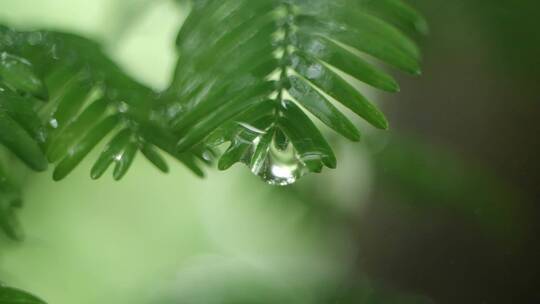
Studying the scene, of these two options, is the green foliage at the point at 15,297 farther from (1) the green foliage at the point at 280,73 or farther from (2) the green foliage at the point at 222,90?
(1) the green foliage at the point at 280,73

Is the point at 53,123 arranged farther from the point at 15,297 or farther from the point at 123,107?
the point at 15,297

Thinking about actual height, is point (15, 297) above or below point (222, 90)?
below

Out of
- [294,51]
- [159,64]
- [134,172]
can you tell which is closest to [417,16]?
[294,51]

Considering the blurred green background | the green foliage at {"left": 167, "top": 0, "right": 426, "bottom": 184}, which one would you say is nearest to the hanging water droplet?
the green foliage at {"left": 167, "top": 0, "right": 426, "bottom": 184}

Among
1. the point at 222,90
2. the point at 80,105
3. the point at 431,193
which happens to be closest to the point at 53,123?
the point at 80,105

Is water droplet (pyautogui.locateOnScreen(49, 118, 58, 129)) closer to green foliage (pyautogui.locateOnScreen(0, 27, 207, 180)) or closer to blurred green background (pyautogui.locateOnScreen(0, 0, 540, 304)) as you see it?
green foliage (pyautogui.locateOnScreen(0, 27, 207, 180))

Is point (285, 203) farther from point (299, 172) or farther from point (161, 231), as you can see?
point (161, 231)

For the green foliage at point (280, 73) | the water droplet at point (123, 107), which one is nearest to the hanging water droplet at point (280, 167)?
the green foliage at point (280, 73)

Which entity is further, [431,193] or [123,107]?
[431,193]

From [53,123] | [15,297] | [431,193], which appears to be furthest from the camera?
[431,193]
